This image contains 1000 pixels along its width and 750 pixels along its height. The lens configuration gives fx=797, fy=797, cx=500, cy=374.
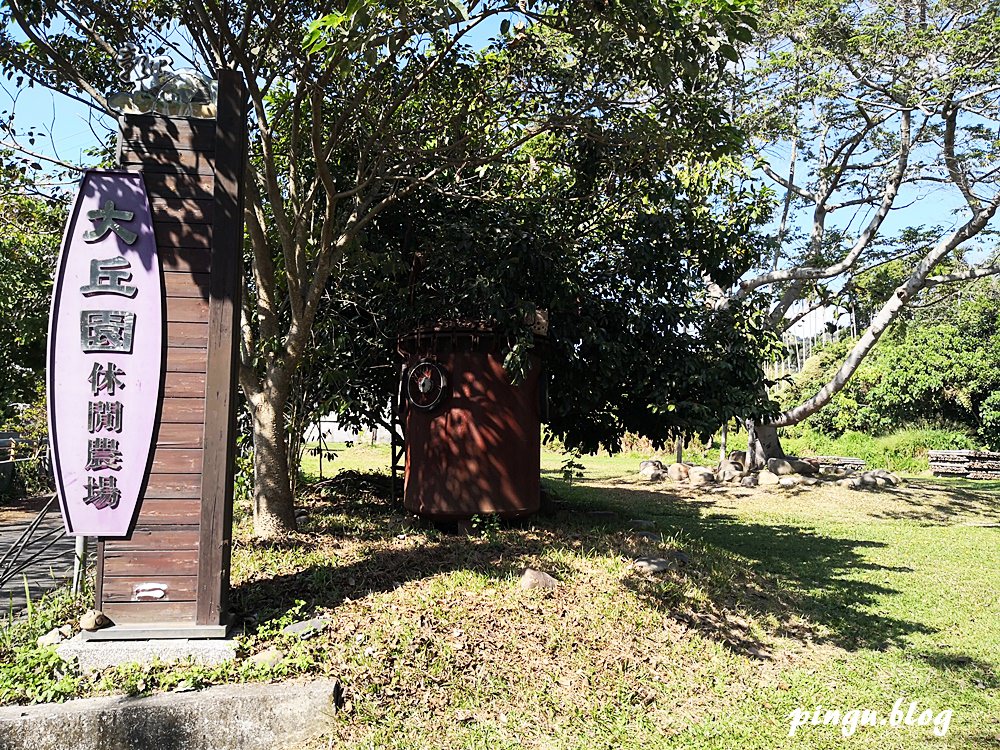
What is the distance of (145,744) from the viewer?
158 inches

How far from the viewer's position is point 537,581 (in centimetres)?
575

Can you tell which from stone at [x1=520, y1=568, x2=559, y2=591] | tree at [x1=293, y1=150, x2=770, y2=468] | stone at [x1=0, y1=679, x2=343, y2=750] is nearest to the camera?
stone at [x1=0, y1=679, x2=343, y2=750]

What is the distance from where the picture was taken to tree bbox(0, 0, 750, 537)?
19.7ft

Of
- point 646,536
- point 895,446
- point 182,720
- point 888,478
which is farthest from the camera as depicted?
point 895,446

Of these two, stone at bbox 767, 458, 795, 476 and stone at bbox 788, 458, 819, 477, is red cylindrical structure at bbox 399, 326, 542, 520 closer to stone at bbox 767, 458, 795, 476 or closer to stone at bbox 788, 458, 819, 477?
stone at bbox 767, 458, 795, 476

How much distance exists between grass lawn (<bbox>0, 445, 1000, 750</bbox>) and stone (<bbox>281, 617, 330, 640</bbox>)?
0.16ft

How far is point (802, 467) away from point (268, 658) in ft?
49.4

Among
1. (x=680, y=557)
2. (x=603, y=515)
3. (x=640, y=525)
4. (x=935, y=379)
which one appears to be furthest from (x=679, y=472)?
Answer: (x=680, y=557)

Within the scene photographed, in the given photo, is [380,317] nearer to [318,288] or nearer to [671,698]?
[318,288]

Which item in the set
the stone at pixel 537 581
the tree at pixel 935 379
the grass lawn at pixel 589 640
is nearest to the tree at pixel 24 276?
the grass lawn at pixel 589 640

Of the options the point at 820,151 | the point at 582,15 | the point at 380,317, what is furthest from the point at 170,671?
the point at 820,151

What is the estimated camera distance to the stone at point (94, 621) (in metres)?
4.47

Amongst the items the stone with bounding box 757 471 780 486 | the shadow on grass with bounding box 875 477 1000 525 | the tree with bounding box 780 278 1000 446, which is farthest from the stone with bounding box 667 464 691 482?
the tree with bounding box 780 278 1000 446

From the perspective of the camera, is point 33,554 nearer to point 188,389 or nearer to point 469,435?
point 188,389
